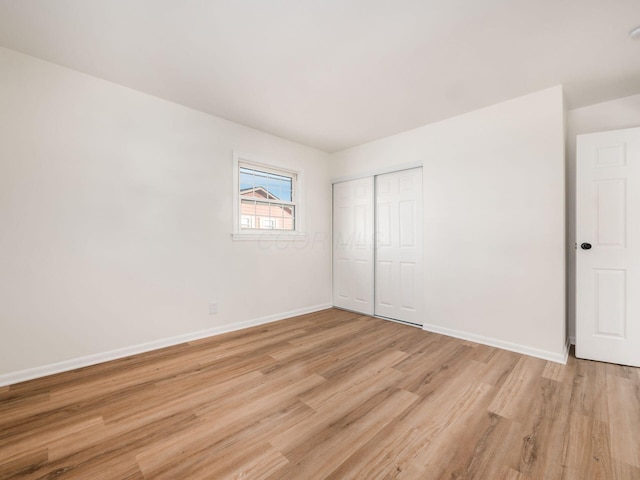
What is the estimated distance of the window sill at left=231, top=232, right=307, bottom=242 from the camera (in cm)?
346

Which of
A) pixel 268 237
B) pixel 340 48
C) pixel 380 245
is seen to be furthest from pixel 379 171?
pixel 340 48

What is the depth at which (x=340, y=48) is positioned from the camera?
6.82 ft

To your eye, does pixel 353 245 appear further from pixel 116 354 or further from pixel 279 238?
pixel 116 354

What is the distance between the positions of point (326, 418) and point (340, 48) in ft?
8.45

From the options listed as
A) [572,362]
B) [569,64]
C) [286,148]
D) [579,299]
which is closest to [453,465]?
[572,362]

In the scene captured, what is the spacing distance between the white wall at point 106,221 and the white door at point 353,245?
1.47 m

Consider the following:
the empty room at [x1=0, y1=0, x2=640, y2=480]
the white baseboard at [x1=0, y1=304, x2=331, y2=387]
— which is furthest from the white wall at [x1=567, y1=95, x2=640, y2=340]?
the white baseboard at [x1=0, y1=304, x2=331, y2=387]

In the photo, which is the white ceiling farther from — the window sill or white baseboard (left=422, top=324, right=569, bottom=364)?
white baseboard (left=422, top=324, right=569, bottom=364)

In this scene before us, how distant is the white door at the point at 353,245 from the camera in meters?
4.14

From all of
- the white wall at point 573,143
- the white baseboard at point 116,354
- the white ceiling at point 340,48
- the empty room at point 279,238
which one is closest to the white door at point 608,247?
the empty room at point 279,238

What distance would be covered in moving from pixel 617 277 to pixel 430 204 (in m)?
1.77

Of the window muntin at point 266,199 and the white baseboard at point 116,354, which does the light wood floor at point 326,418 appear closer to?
the white baseboard at point 116,354

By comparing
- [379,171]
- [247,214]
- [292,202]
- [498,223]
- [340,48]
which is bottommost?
[498,223]

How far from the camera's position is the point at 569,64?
2.23 metres
